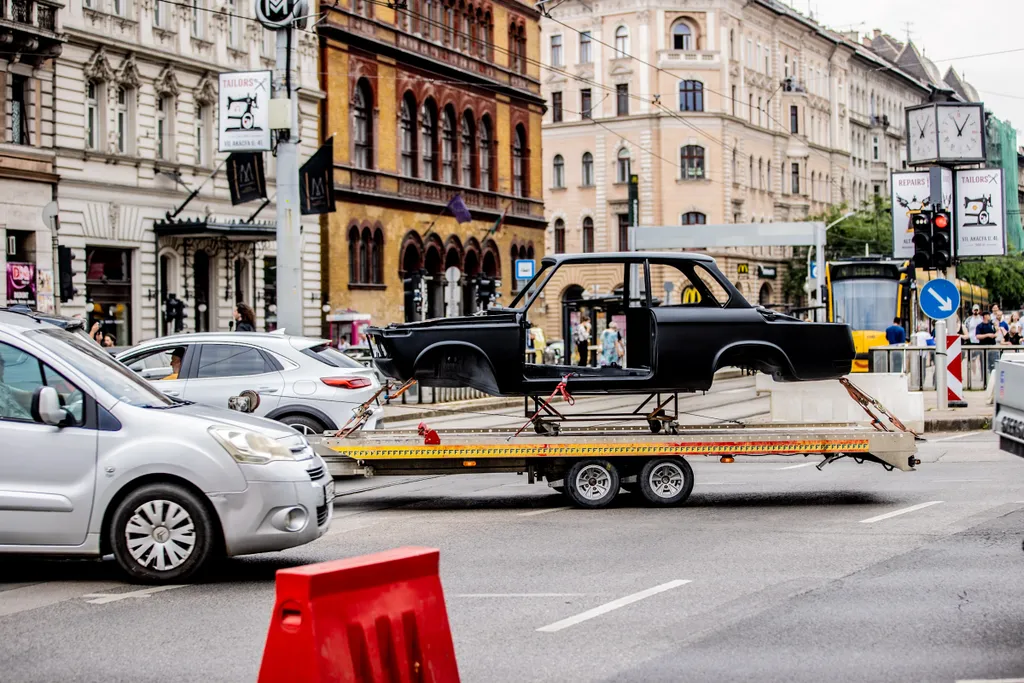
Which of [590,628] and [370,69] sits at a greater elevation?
[370,69]

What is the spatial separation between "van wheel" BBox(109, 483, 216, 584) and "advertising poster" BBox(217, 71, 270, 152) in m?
20.6

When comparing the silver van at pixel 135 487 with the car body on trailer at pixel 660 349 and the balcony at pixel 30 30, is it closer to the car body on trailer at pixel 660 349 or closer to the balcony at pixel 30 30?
the car body on trailer at pixel 660 349

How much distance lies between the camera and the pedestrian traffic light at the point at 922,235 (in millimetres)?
26078

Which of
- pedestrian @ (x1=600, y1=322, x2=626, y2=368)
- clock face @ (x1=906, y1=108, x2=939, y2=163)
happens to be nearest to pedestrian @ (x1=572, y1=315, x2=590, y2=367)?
pedestrian @ (x1=600, y1=322, x2=626, y2=368)

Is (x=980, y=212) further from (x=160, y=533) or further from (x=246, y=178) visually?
(x=160, y=533)

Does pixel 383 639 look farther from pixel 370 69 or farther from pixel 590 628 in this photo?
pixel 370 69

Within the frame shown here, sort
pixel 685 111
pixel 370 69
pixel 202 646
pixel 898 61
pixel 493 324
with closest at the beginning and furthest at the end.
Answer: pixel 202 646 < pixel 493 324 < pixel 370 69 < pixel 685 111 < pixel 898 61

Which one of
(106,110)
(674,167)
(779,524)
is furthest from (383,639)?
(674,167)

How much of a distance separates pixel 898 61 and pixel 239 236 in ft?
308

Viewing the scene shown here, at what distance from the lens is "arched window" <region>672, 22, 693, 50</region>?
3460 inches

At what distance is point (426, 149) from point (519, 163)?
874 centimetres

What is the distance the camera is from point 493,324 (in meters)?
14.3

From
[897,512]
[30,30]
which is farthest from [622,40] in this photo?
[897,512]

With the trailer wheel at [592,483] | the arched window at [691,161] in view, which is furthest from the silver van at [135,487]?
the arched window at [691,161]
